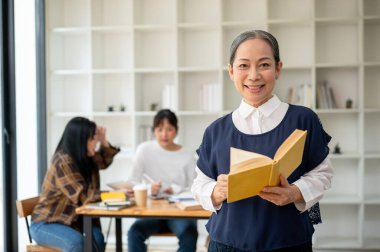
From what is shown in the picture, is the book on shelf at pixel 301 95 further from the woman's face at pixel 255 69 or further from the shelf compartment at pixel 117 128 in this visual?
the woman's face at pixel 255 69

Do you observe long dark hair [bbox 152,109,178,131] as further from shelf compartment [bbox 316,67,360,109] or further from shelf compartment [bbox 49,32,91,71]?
shelf compartment [bbox 316,67,360,109]

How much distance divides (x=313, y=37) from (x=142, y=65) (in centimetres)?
168

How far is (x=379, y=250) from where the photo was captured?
4227mm

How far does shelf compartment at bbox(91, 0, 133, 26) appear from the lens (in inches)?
185

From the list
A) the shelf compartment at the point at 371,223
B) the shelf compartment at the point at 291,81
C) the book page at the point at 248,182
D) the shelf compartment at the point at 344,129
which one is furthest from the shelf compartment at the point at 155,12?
the book page at the point at 248,182

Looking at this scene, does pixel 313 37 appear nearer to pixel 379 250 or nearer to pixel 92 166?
pixel 379 250

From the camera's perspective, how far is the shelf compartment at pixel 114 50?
15.5ft

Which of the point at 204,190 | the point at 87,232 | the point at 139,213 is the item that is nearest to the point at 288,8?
the point at 139,213

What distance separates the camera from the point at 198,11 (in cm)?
461

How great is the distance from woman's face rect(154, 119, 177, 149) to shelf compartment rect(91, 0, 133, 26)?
1.58 m

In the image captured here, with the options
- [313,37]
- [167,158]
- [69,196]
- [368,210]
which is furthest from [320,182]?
[368,210]

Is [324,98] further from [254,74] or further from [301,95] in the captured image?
[254,74]

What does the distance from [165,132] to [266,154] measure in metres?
2.33

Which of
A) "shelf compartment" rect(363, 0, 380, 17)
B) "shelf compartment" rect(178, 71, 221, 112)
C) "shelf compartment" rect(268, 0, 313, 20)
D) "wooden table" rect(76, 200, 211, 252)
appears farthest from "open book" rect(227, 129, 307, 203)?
"shelf compartment" rect(363, 0, 380, 17)
